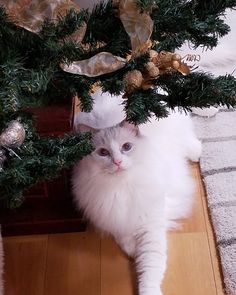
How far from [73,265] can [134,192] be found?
281 mm

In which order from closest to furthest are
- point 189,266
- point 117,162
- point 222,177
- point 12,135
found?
point 12,135, point 117,162, point 189,266, point 222,177

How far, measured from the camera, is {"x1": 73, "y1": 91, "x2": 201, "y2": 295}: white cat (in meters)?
1.06

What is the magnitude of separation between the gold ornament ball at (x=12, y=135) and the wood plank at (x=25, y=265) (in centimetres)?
61

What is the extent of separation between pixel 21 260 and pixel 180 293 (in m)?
0.45

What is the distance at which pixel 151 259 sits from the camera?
3.68ft

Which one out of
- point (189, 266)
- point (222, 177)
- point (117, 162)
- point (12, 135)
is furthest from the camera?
point (222, 177)

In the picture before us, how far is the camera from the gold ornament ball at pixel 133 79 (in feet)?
2.33

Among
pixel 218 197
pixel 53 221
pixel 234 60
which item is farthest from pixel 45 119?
pixel 234 60

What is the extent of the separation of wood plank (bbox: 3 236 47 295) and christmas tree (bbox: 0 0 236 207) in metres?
0.52

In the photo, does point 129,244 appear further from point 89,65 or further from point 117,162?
point 89,65

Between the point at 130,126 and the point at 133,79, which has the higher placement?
the point at 130,126

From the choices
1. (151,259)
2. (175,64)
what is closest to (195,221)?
(151,259)

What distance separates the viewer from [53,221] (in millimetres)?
1240

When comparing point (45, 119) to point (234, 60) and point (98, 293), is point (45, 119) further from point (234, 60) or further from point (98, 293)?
point (234, 60)
